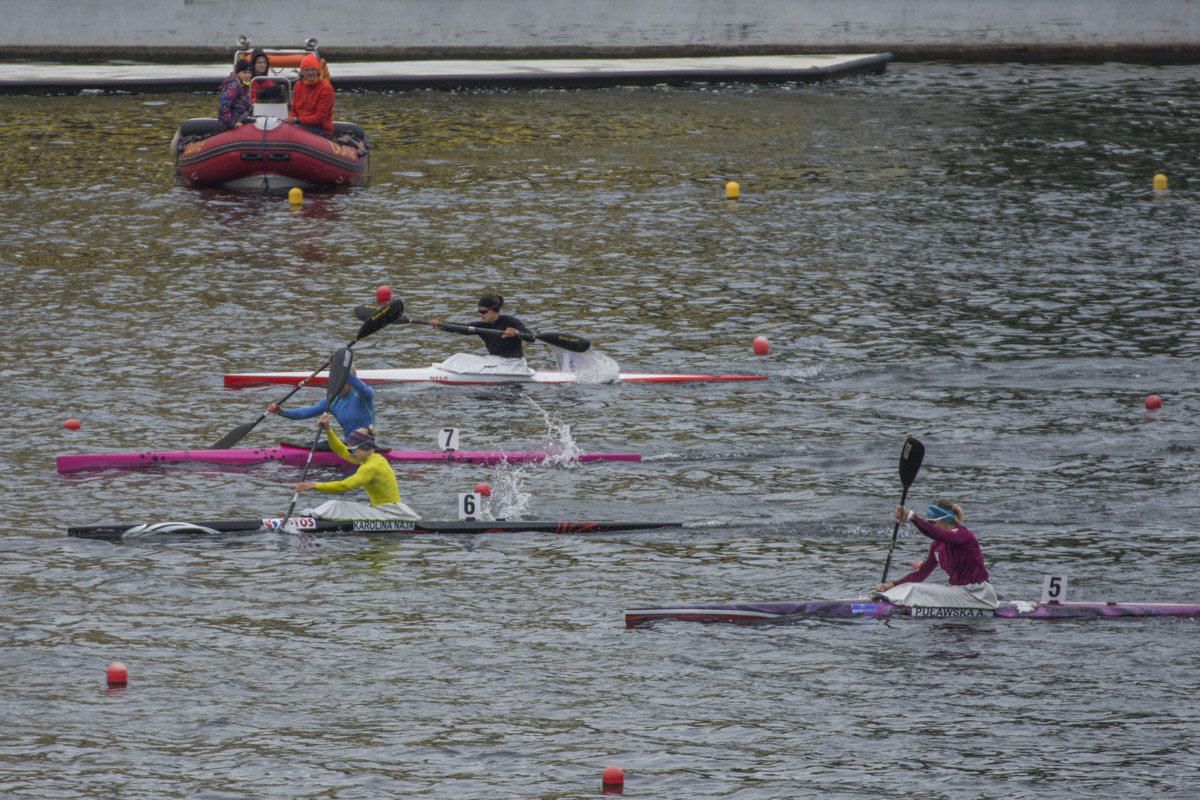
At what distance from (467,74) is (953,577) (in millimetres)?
28652

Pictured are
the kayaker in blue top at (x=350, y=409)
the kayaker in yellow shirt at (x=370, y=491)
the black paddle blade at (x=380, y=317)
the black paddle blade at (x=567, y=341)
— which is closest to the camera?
the kayaker in yellow shirt at (x=370, y=491)

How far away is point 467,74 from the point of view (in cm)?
3975

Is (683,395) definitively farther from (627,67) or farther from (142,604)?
(627,67)

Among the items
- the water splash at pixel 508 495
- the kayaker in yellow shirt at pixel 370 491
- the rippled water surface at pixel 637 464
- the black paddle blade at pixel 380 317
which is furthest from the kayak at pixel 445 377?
the kayaker in yellow shirt at pixel 370 491

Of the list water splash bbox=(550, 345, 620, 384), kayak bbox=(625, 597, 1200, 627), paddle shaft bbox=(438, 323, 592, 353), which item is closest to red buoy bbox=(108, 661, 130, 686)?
kayak bbox=(625, 597, 1200, 627)

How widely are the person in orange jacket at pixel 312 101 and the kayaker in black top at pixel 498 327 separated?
10.5 m

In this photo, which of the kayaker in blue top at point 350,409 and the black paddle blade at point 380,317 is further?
the black paddle blade at point 380,317

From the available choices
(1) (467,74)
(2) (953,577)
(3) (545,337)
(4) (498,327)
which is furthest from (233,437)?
(1) (467,74)

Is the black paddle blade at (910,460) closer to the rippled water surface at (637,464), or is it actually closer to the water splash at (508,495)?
the rippled water surface at (637,464)

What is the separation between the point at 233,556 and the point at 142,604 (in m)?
1.33

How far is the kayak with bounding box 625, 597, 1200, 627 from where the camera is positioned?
1365cm

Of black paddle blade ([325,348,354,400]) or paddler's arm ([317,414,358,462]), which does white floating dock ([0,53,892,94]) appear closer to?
black paddle blade ([325,348,354,400])

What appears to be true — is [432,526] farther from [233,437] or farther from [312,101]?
[312,101]

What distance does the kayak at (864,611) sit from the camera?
13648 mm
